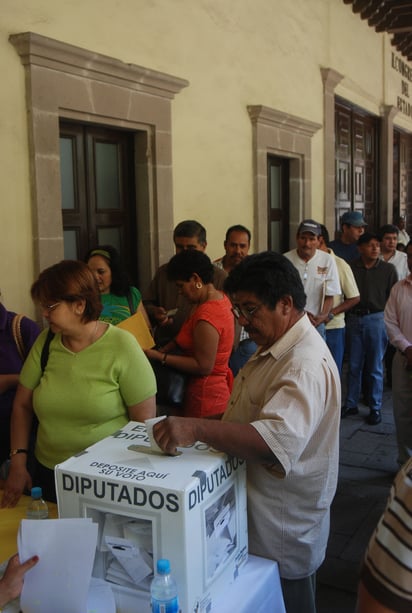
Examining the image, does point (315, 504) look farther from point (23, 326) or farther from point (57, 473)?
point (23, 326)

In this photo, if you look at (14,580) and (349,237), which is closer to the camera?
(14,580)

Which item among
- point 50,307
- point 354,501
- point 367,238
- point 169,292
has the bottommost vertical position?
point 354,501

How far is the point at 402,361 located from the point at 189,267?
184 cm

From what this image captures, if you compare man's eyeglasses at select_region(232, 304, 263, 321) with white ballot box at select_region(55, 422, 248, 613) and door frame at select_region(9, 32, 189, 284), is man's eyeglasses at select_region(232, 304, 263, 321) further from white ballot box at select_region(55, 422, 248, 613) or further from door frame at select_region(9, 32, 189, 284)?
door frame at select_region(9, 32, 189, 284)

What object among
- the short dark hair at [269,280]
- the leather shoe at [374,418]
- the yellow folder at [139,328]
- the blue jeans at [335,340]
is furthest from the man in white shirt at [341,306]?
the short dark hair at [269,280]

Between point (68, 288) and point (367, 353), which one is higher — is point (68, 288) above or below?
above

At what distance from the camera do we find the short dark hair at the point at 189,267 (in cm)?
334

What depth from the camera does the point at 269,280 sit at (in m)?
1.95

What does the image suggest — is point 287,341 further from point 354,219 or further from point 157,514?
point 354,219

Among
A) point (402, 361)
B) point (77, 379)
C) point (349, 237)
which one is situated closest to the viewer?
point (77, 379)

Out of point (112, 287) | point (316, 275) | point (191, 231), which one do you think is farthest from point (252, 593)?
point (316, 275)

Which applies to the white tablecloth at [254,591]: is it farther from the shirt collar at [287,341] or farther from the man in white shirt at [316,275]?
the man in white shirt at [316,275]

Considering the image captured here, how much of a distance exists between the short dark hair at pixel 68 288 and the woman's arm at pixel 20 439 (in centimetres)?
39

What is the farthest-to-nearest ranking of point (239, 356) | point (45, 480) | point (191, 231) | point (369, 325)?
1. point (369, 325)
2. point (239, 356)
3. point (191, 231)
4. point (45, 480)
